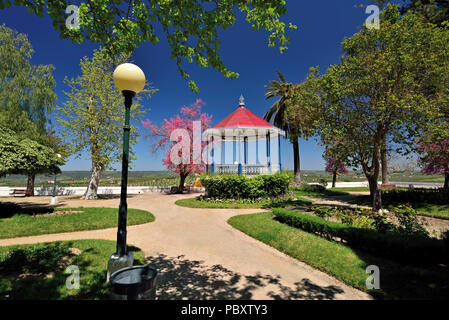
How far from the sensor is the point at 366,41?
30.2 ft

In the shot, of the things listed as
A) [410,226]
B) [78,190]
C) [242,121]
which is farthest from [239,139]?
[78,190]

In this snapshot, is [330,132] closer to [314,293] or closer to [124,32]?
[314,293]

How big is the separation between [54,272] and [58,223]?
16.2 feet

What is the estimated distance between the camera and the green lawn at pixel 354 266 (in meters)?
3.49

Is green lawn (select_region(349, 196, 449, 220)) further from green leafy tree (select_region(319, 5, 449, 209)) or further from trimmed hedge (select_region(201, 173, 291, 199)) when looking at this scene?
trimmed hedge (select_region(201, 173, 291, 199))

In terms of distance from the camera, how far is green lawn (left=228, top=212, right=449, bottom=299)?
3492mm

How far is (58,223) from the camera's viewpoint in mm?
7918

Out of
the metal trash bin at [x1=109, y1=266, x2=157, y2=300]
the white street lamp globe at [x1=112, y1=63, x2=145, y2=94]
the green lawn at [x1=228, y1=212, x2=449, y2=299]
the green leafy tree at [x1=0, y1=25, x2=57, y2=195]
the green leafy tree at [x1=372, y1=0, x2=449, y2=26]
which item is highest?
the green leafy tree at [x1=372, y1=0, x2=449, y2=26]

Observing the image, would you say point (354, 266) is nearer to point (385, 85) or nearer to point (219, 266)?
point (219, 266)

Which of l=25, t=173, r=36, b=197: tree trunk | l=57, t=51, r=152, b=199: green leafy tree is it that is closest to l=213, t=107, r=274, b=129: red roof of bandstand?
l=57, t=51, r=152, b=199: green leafy tree

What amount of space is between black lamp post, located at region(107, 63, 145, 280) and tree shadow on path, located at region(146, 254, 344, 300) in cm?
90

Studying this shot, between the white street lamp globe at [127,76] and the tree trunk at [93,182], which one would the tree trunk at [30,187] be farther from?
the white street lamp globe at [127,76]
